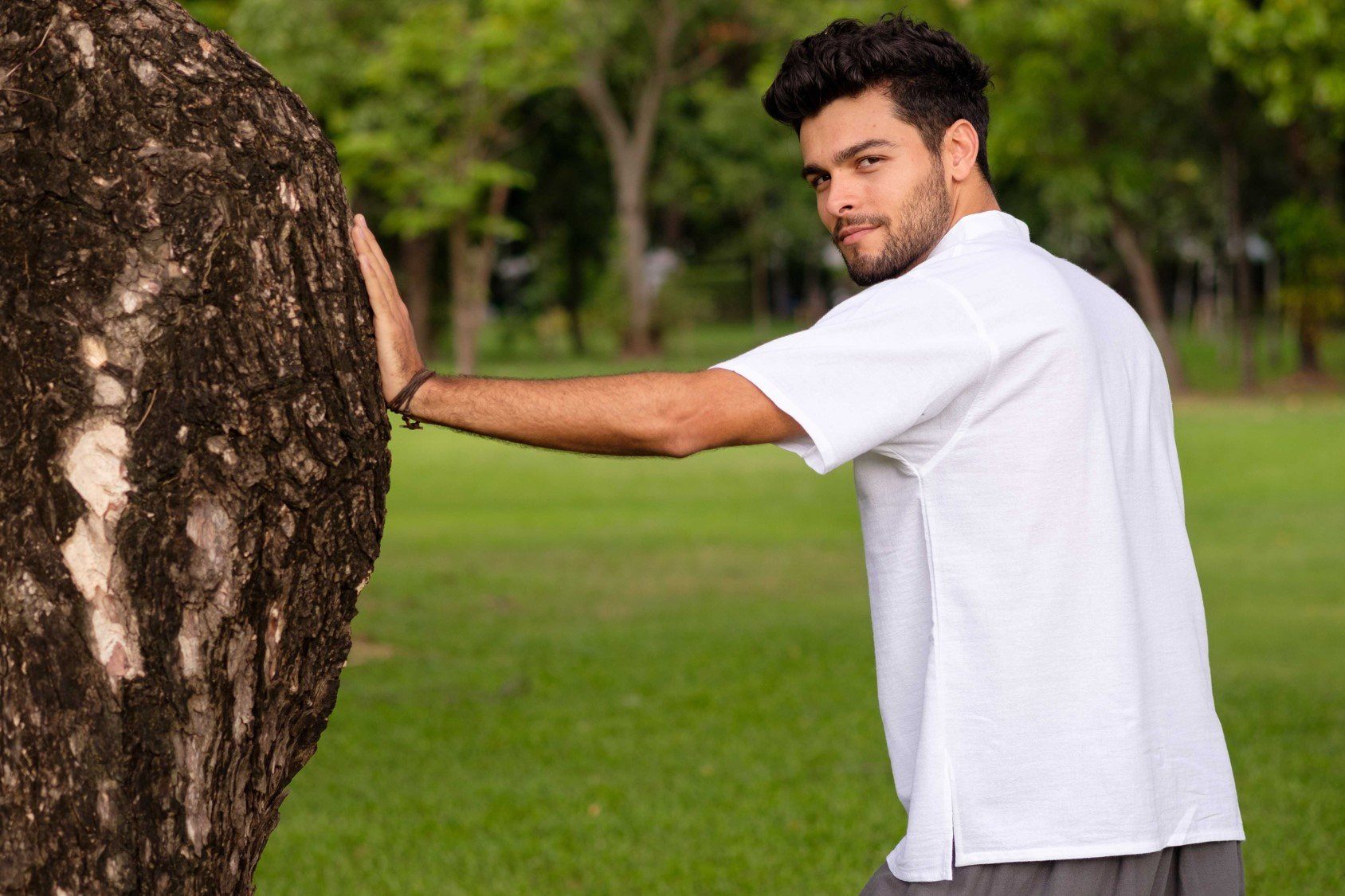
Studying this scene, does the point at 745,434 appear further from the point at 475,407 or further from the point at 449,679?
the point at 449,679

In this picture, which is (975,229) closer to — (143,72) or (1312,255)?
(143,72)

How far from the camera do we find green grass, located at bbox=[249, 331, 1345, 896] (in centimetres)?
579

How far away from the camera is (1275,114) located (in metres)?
21.7

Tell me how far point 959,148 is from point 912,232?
0.18 meters

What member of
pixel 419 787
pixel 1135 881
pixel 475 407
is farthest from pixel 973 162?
pixel 419 787

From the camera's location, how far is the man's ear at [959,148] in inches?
108

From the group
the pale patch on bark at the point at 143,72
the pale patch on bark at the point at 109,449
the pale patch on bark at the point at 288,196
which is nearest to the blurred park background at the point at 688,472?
the pale patch on bark at the point at 109,449

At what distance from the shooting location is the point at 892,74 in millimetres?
A: 2717

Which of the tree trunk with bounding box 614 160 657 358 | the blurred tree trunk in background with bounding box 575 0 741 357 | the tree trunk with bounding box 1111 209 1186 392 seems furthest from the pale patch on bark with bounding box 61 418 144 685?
the tree trunk with bounding box 614 160 657 358

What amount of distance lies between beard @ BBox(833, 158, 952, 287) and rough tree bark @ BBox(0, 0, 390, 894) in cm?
90

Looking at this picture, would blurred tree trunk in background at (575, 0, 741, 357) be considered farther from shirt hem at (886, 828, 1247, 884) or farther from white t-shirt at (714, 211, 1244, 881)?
shirt hem at (886, 828, 1247, 884)

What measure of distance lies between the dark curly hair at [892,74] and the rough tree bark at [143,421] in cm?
87

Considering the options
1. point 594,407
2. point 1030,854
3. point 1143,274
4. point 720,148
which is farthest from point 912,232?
point 720,148

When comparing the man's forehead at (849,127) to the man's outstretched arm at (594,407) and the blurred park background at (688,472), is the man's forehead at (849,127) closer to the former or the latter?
the man's outstretched arm at (594,407)
